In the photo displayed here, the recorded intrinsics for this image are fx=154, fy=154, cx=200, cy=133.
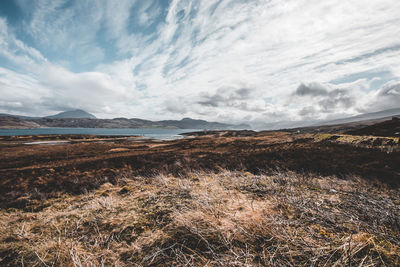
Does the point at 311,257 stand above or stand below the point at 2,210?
above

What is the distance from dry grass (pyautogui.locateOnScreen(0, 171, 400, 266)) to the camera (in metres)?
2.05

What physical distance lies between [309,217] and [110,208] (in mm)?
4642

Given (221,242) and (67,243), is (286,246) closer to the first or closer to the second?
(221,242)

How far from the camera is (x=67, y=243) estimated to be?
2.79 m

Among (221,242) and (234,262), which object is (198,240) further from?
(234,262)

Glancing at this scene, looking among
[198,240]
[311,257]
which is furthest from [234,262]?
[311,257]

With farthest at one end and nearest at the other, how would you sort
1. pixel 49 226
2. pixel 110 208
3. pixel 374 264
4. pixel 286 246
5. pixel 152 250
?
1. pixel 110 208
2. pixel 49 226
3. pixel 152 250
4. pixel 286 246
5. pixel 374 264

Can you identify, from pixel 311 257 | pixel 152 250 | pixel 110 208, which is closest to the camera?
pixel 311 257

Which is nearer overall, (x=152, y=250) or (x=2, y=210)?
(x=152, y=250)

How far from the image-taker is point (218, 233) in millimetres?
2576

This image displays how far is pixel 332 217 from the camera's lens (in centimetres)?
277

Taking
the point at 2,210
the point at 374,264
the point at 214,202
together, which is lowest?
the point at 2,210

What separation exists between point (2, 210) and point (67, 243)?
14.2ft

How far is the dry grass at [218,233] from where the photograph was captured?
2.05m
